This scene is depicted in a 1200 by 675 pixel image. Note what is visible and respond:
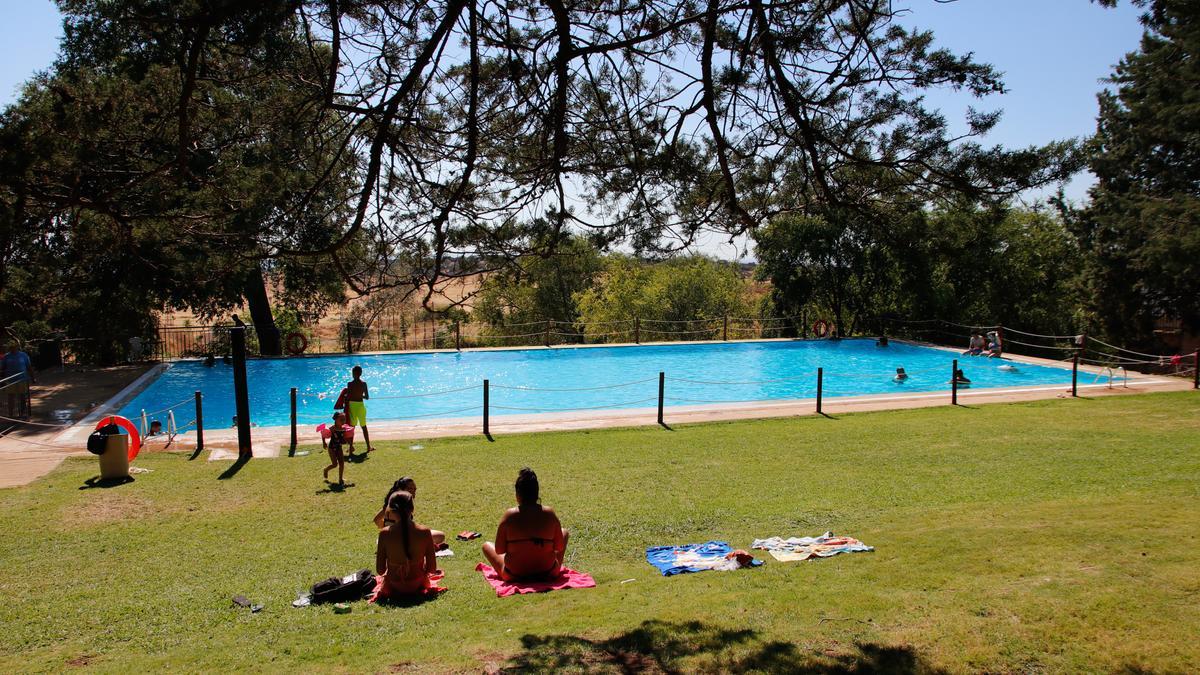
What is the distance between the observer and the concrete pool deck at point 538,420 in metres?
13.4

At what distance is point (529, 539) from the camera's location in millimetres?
6773

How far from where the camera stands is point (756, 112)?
744 cm

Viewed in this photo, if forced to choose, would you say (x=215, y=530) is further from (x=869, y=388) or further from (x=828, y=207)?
(x=869, y=388)

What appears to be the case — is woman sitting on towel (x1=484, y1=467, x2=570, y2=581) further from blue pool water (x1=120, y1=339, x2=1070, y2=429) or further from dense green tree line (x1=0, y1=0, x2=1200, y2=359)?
blue pool water (x1=120, y1=339, x2=1070, y2=429)

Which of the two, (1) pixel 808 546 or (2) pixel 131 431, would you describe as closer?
(1) pixel 808 546

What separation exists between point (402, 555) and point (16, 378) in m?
14.0

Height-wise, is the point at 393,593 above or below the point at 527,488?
below

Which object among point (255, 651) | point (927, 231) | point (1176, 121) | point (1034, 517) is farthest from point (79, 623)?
point (1176, 121)

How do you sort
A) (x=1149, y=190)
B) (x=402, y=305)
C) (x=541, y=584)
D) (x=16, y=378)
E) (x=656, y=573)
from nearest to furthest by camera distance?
1. (x=541, y=584)
2. (x=656, y=573)
3. (x=402, y=305)
4. (x=16, y=378)
5. (x=1149, y=190)

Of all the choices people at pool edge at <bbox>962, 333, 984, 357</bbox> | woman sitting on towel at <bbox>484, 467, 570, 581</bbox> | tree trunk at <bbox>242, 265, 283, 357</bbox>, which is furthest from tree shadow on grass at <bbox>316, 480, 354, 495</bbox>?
people at pool edge at <bbox>962, 333, 984, 357</bbox>

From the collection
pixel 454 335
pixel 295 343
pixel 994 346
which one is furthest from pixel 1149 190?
pixel 295 343

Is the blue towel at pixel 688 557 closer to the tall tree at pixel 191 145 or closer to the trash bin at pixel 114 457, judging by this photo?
the tall tree at pixel 191 145

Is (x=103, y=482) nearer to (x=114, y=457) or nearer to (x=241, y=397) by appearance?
(x=114, y=457)

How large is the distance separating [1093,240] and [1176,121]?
1397 centimetres
